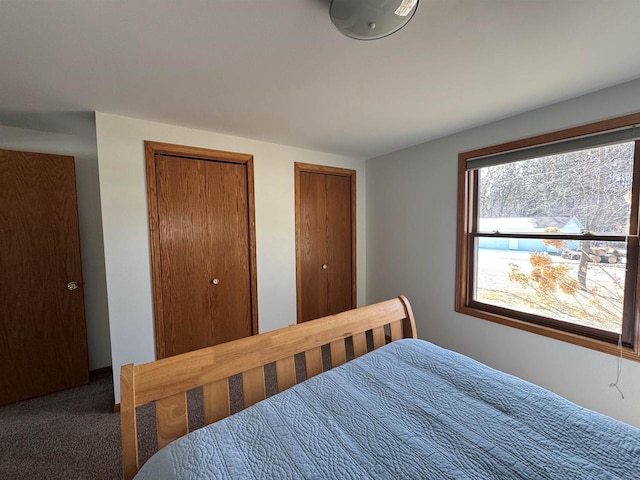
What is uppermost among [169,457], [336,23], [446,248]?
[336,23]

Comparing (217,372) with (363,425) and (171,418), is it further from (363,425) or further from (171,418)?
(363,425)

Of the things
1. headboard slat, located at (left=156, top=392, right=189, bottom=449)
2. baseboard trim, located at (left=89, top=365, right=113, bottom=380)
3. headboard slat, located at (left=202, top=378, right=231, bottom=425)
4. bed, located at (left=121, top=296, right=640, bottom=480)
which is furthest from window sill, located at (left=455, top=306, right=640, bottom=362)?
baseboard trim, located at (left=89, top=365, right=113, bottom=380)

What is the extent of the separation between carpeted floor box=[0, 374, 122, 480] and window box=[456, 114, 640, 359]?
291 cm

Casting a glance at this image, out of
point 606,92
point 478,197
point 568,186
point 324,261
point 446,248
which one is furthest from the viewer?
point 324,261

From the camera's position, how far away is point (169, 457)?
789 mm

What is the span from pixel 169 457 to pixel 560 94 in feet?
9.13

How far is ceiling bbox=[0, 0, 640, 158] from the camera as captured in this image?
3.31ft

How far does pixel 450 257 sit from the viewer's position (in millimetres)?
2479

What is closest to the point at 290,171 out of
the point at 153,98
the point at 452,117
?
the point at 153,98

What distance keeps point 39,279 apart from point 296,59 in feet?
8.78

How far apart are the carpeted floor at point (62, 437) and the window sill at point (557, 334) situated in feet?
9.15

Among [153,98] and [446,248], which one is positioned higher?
[153,98]

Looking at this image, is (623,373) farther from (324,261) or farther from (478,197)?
(324,261)

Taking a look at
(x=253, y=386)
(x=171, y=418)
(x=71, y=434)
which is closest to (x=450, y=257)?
(x=253, y=386)
